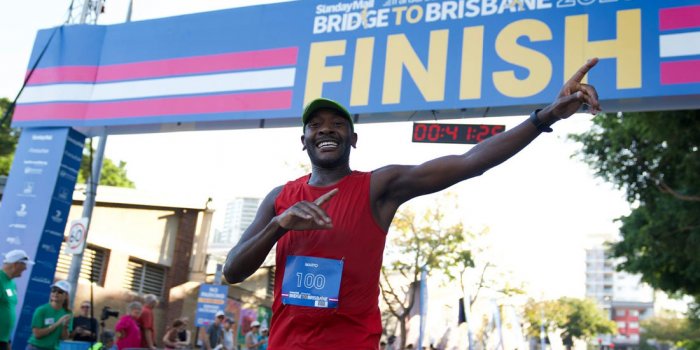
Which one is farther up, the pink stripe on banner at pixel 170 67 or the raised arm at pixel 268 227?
the pink stripe on banner at pixel 170 67

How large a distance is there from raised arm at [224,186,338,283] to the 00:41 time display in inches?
244

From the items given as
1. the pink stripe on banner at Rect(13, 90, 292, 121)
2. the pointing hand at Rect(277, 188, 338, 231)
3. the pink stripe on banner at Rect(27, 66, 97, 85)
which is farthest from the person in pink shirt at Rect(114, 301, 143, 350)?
the pointing hand at Rect(277, 188, 338, 231)

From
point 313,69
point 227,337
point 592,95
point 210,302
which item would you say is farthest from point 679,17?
point 210,302

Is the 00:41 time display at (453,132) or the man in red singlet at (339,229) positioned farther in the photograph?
the 00:41 time display at (453,132)

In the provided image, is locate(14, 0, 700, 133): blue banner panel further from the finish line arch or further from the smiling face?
the smiling face

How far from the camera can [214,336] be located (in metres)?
12.1

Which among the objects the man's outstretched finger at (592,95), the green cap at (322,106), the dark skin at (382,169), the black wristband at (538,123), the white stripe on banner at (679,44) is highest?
the white stripe on banner at (679,44)

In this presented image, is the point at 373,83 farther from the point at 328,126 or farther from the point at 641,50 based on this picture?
the point at 328,126

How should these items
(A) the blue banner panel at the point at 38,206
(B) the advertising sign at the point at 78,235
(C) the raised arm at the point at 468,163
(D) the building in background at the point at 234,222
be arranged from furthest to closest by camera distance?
(D) the building in background at the point at 234,222, (B) the advertising sign at the point at 78,235, (A) the blue banner panel at the point at 38,206, (C) the raised arm at the point at 468,163

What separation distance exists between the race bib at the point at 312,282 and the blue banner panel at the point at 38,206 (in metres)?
8.74

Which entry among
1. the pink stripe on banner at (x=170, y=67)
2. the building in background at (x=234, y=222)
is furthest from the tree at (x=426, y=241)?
the pink stripe on banner at (x=170, y=67)

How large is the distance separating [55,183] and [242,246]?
8.85 meters

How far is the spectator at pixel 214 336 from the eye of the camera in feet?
38.8

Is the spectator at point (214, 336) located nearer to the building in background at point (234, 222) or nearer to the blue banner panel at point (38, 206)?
the blue banner panel at point (38, 206)
